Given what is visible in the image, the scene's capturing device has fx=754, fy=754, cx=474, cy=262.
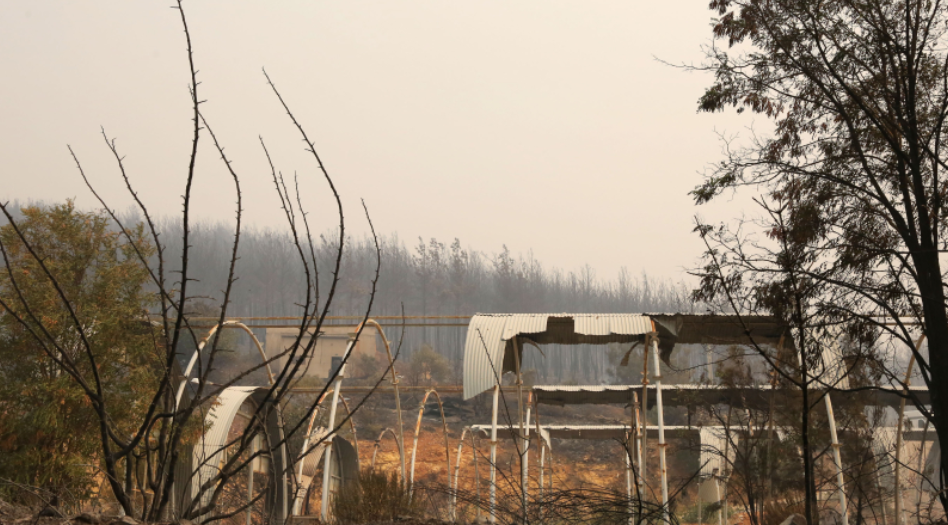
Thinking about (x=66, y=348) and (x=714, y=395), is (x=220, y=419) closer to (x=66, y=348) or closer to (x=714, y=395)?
(x=66, y=348)

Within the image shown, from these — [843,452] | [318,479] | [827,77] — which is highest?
[827,77]

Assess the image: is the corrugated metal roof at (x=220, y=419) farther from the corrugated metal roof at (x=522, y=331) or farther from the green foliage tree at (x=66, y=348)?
the corrugated metal roof at (x=522, y=331)

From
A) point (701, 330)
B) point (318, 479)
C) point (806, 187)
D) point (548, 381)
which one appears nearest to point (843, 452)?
point (701, 330)

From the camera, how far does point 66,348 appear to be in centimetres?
1226

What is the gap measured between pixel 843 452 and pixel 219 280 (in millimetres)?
57148

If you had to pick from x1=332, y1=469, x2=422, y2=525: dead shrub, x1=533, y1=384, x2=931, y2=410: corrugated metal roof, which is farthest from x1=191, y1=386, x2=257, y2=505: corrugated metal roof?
x1=533, y1=384, x2=931, y2=410: corrugated metal roof

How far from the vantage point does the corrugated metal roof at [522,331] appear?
14.5 meters

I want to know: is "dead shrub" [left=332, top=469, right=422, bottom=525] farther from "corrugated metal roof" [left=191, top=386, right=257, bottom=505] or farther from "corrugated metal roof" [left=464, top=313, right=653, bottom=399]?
"corrugated metal roof" [left=464, top=313, right=653, bottom=399]

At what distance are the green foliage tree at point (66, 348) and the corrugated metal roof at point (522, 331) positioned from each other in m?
5.89

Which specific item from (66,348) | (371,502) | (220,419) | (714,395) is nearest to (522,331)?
(371,502)

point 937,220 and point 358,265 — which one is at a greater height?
point 358,265

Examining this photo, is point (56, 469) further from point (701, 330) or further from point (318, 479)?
point (318, 479)

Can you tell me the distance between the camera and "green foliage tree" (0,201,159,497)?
11.9 m

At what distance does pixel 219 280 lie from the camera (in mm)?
65875
